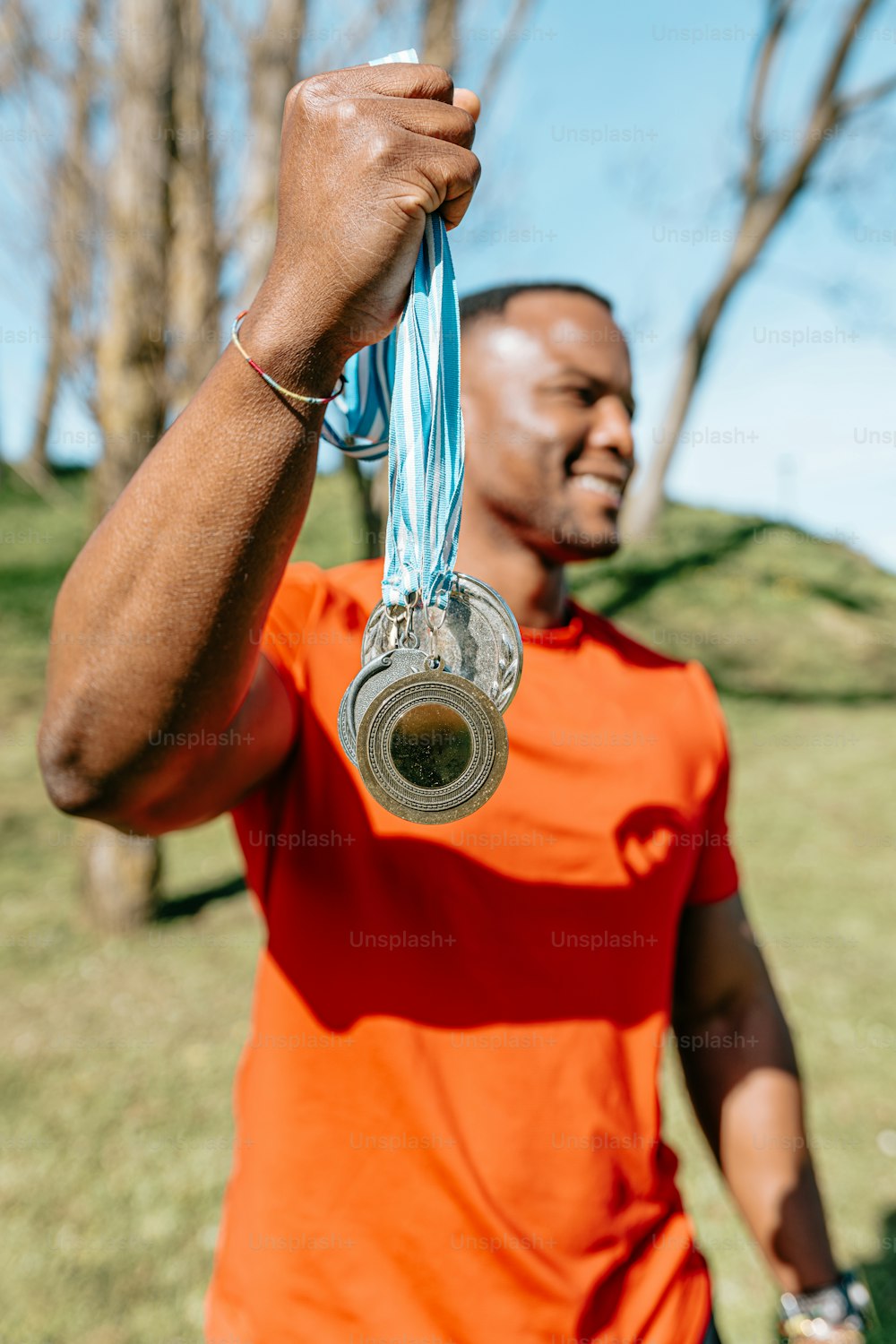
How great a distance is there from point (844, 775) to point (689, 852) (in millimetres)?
9810

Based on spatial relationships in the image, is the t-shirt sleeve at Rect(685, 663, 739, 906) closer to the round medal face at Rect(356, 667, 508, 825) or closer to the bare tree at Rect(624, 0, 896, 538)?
the round medal face at Rect(356, 667, 508, 825)

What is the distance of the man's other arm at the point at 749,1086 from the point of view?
6.91 ft

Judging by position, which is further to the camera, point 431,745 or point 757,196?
point 757,196

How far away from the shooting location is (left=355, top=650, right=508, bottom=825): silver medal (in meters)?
1.21

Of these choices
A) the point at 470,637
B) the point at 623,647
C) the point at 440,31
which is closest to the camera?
the point at 470,637

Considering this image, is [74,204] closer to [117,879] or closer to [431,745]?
[117,879]

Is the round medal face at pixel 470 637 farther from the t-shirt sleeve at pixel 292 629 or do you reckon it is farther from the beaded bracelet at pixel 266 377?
the t-shirt sleeve at pixel 292 629

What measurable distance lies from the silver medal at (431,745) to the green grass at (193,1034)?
3.67m

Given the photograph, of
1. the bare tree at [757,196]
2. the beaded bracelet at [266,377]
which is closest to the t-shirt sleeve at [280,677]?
the beaded bracelet at [266,377]

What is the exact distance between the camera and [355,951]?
5.69 ft

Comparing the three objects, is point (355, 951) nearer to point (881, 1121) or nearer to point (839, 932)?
point (881, 1121)

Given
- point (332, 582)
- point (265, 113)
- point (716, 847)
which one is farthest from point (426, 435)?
point (265, 113)

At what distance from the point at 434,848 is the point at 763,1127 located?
42.0 inches

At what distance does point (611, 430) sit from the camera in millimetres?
2100
